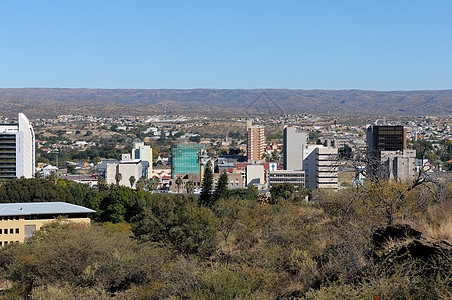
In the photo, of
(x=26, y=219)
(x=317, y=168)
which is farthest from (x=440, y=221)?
(x=317, y=168)

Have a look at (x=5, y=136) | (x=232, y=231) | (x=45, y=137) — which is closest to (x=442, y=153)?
(x=5, y=136)

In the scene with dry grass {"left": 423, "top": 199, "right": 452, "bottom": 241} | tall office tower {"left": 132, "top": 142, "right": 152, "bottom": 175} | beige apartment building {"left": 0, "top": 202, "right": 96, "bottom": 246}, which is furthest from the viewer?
tall office tower {"left": 132, "top": 142, "right": 152, "bottom": 175}

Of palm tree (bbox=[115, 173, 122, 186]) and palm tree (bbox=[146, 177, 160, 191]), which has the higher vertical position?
palm tree (bbox=[115, 173, 122, 186])

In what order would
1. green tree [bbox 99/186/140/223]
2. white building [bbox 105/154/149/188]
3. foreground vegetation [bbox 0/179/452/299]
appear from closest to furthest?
foreground vegetation [bbox 0/179/452/299] → green tree [bbox 99/186/140/223] → white building [bbox 105/154/149/188]

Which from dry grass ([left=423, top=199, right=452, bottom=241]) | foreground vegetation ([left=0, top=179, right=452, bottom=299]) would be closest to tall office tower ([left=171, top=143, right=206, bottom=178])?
foreground vegetation ([left=0, top=179, right=452, bottom=299])

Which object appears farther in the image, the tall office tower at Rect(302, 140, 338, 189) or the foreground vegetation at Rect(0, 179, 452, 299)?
the tall office tower at Rect(302, 140, 338, 189)

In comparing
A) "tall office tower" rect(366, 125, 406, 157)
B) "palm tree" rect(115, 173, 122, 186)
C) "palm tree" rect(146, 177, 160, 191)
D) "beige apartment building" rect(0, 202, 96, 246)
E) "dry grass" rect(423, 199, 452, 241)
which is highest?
"tall office tower" rect(366, 125, 406, 157)

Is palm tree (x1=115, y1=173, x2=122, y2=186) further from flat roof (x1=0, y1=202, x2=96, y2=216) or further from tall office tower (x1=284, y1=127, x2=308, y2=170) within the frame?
flat roof (x1=0, y1=202, x2=96, y2=216)

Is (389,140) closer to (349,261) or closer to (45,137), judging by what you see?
(349,261)

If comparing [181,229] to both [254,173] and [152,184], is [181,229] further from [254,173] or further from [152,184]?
[254,173]
